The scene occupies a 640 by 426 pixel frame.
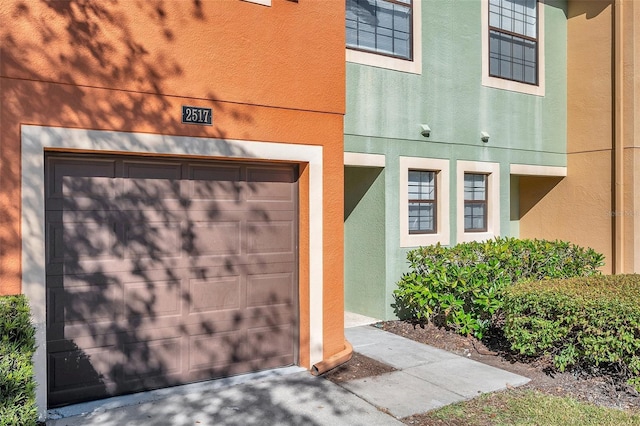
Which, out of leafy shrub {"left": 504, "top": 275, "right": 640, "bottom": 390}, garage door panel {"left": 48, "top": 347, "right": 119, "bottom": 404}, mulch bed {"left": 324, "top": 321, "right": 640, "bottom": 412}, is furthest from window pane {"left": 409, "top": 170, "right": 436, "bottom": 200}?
garage door panel {"left": 48, "top": 347, "right": 119, "bottom": 404}

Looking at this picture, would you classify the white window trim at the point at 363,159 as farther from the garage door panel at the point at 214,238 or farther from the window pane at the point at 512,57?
the window pane at the point at 512,57

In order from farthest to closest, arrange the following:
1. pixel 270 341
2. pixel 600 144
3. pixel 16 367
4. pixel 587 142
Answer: pixel 587 142 → pixel 600 144 → pixel 270 341 → pixel 16 367

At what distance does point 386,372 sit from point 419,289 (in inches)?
78.2

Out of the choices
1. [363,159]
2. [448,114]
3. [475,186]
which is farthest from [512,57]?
[363,159]

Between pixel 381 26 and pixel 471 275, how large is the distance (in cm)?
442

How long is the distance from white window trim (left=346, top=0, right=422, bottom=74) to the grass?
5410mm

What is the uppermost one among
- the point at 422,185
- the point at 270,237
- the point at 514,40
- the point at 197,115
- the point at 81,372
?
the point at 514,40

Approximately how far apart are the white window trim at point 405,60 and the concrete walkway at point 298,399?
187 inches

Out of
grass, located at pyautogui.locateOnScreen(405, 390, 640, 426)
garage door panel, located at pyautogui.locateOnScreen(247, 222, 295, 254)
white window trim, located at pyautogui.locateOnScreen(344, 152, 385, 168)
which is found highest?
white window trim, located at pyautogui.locateOnScreen(344, 152, 385, 168)

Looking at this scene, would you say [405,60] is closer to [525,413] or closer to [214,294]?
[214,294]

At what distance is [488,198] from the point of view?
33.3ft

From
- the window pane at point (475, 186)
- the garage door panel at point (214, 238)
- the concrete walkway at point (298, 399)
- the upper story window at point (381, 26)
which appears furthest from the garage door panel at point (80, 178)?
the window pane at point (475, 186)

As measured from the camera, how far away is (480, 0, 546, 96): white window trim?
9.88m

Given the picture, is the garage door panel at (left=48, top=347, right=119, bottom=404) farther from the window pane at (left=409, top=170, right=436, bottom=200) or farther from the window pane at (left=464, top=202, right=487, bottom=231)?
the window pane at (left=464, top=202, right=487, bottom=231)
